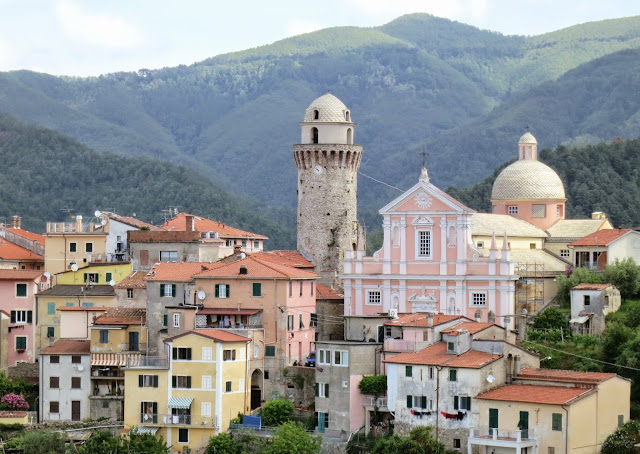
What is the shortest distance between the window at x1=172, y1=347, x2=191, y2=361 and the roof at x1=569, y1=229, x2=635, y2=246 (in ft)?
84.5

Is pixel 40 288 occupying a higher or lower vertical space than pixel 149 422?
higher

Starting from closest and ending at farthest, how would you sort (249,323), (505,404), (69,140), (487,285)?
(505,404)
(249,323)
(487,285)
(69,140)

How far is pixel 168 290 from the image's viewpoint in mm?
79438

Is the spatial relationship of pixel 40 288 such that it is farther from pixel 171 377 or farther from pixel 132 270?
pixel 171 377

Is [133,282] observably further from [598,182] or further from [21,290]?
[598,182]

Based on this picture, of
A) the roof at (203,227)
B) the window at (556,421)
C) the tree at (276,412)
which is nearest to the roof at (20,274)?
the roof at (203,227)

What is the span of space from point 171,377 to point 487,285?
18710 mm

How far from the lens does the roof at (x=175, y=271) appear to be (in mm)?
79750

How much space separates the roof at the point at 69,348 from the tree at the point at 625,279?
2727cm

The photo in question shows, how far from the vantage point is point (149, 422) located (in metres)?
72.9

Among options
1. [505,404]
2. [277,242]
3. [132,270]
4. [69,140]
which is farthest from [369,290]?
[69,140]

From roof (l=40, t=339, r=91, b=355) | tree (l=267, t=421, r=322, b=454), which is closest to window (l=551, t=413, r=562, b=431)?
tree (l=267, t=421, r=322, b=454)

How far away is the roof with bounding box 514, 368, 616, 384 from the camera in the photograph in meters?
65.6

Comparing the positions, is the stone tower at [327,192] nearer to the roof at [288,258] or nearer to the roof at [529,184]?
the roof at [288,258]
